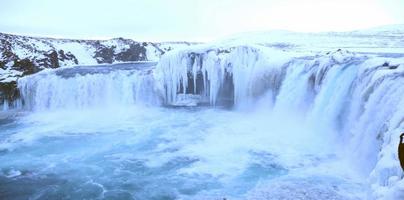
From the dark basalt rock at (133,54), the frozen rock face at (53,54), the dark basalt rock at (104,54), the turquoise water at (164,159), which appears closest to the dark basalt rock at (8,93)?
the frozen rock face at (53,54)

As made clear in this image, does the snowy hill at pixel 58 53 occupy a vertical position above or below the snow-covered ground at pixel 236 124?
above

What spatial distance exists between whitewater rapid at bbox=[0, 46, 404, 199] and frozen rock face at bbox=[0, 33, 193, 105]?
10.4 feet

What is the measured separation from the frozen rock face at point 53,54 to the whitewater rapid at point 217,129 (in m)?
3.17

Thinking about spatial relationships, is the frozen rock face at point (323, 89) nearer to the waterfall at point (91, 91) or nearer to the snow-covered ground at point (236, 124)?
the snow-covered ground at point (236, 124)

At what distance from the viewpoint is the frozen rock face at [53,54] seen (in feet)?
74.7

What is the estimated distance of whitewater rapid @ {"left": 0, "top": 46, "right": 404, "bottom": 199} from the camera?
26.7 feet

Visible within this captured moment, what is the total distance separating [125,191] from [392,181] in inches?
203

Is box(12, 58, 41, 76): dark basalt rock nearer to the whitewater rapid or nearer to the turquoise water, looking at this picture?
the whitewater rapid

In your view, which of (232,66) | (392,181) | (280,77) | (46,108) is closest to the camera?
(392,181)

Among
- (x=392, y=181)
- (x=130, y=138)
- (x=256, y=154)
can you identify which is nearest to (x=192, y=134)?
(x=130, y=138)

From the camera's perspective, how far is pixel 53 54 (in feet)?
92.5

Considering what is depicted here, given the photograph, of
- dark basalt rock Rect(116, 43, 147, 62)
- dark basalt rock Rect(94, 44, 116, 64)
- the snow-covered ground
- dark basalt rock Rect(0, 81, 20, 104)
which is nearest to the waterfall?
the snow-covered ground

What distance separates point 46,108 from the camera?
1897 cm

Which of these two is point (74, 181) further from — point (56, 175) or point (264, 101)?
point (264, 101)
